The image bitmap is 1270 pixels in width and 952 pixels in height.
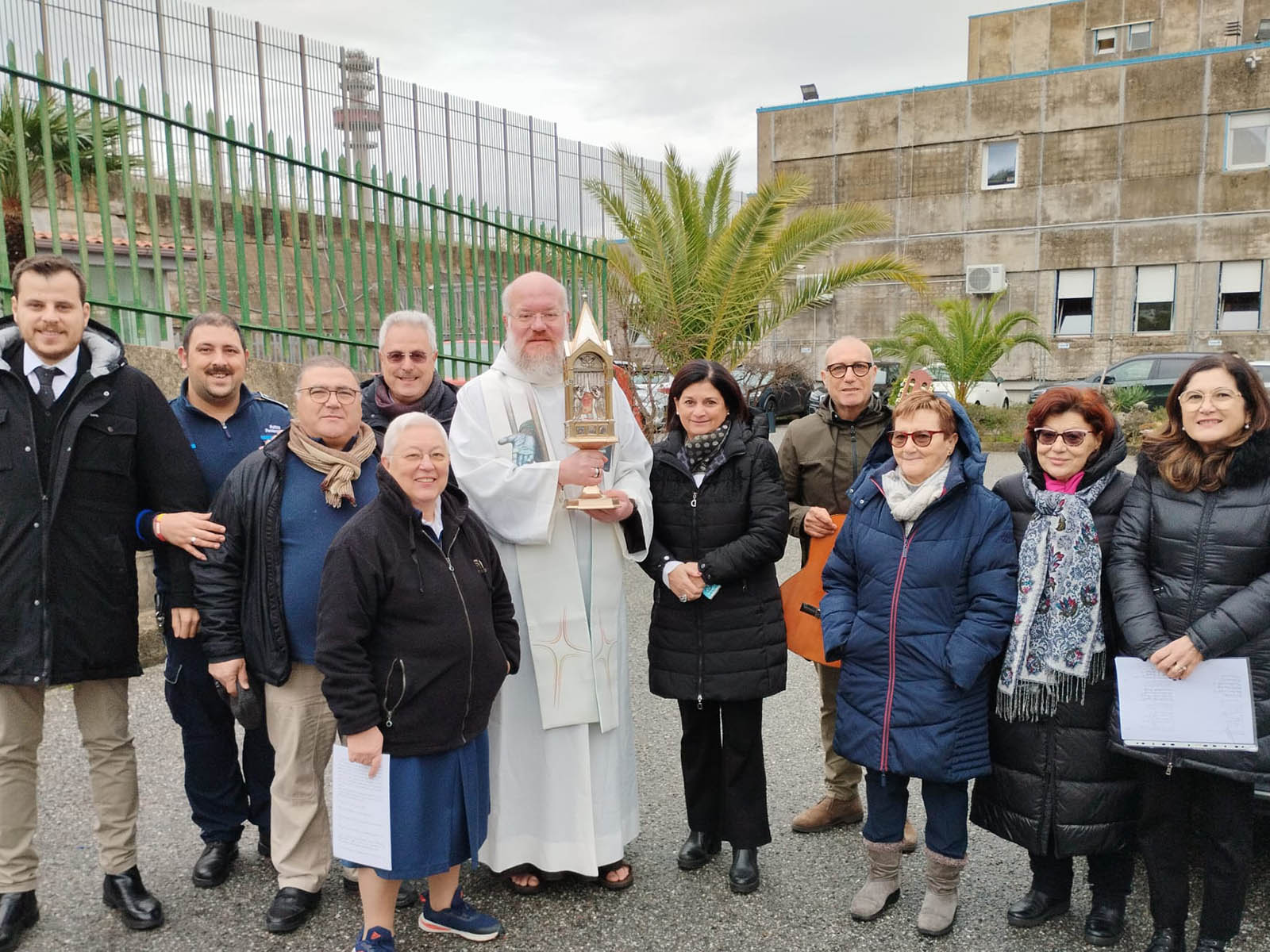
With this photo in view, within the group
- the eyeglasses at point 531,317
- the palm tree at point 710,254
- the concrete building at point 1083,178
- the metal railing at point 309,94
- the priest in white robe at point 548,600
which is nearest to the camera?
the priest in white robe at point 548,600

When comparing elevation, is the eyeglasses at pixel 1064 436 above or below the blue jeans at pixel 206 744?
above

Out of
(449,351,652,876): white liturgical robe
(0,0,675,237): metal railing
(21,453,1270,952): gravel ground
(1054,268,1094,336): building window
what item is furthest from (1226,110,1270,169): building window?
(449,351,652,876): white liturgical robe

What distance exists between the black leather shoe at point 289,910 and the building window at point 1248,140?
29336mm

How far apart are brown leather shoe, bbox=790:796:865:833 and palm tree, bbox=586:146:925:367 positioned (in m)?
7.31

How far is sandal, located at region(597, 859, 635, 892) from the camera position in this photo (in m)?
3.65

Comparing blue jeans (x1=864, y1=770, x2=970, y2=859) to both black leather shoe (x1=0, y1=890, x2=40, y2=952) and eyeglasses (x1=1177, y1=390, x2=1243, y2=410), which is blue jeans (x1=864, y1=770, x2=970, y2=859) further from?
black leather shoe (x1=0, y1=890, x2=40, y2=952)

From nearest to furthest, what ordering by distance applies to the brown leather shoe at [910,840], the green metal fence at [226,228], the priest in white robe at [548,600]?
the priest in white robe at [548,600], the brown leather shoe at [910,840], the green metal fence at [226,228]

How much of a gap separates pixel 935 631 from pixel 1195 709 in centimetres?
79

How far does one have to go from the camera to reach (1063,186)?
26.6 metres

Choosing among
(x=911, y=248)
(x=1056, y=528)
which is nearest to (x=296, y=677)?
(x=1056, y=528)

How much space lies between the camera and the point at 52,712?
542 cm

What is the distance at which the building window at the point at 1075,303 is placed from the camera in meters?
26.9

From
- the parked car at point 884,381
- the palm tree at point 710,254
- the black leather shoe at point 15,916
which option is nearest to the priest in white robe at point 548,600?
the black leather shoe at point 15,916

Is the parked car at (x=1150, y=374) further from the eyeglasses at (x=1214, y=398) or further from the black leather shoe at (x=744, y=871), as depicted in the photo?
the black leather shoe at (x=744, y=871)
